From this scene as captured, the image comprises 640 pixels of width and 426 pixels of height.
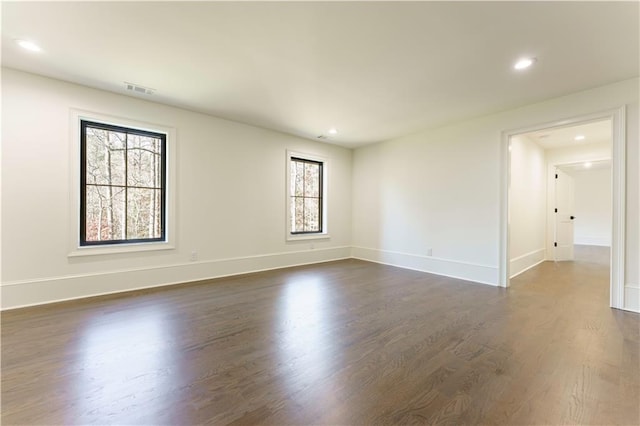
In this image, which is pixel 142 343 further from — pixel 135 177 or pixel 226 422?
pixel 135 177

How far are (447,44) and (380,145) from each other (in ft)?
11.5

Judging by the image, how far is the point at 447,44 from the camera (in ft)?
7.94

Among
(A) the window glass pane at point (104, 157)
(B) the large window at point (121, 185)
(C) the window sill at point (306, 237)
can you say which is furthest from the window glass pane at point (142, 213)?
(C) the window sill at point (306, 237)

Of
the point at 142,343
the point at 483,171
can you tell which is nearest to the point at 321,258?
the point at 483,171

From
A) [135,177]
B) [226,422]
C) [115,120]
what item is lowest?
[226,422]

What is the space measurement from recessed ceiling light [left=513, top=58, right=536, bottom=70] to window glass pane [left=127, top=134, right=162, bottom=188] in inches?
182

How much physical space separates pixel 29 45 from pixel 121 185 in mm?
1690

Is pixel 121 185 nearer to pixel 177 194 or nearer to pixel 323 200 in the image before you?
pixel 177 194

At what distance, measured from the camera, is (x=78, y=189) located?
3375 mm

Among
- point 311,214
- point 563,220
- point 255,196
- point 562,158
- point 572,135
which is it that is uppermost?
point 572,135

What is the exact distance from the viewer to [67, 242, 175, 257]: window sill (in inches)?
133

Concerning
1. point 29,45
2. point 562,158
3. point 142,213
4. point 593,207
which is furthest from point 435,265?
point 593,207

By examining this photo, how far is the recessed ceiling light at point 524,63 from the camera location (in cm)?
266

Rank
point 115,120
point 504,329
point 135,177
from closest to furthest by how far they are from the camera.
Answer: point 504,329 < point 115,120 < point 135,177
